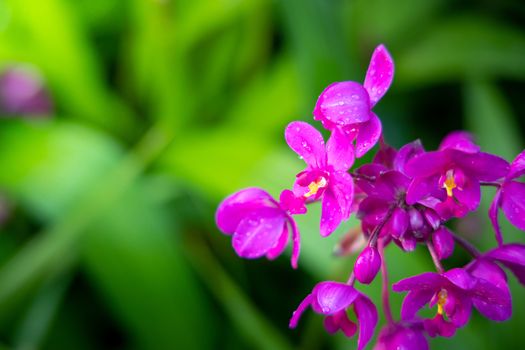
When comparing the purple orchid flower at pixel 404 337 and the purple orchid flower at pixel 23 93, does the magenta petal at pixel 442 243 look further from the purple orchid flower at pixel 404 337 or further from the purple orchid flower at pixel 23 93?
the purple orchid flower at pixel 23 93

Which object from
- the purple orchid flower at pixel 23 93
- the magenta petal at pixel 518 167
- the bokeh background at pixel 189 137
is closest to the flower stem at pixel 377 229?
the magenta petal at pixel 518 167

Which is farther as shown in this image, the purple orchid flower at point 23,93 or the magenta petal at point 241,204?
the purple orchid flower at point 23,93

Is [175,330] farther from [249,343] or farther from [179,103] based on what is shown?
[179,103]

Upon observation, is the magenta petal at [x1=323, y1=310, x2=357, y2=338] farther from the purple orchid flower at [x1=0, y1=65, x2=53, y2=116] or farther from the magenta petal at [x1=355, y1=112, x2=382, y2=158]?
the purple orchid flower at [x1=0, y1=65, x2=53, y2=116]

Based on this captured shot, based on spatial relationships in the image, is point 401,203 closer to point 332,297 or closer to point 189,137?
point 332,297

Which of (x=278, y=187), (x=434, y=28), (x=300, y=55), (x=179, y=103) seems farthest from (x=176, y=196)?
(x=434, y=28)

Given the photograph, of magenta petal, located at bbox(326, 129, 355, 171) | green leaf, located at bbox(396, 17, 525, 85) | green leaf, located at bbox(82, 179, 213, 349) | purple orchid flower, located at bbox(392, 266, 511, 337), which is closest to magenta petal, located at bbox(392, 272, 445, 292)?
purple orchid flower, located at bbox(392, 266, 511, 337)

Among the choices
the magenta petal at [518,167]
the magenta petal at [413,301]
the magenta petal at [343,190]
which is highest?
the magenta petal at [343,190]
